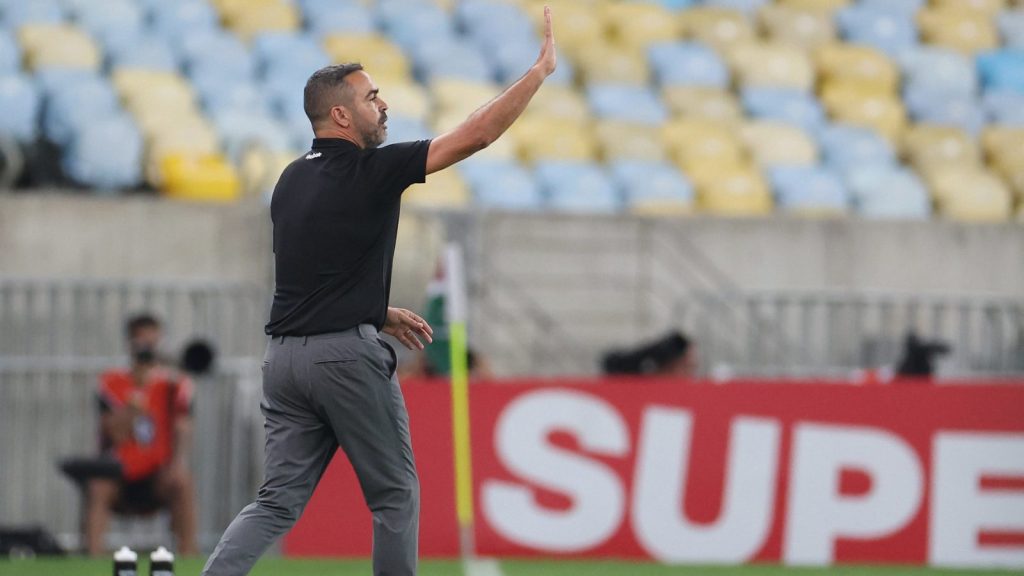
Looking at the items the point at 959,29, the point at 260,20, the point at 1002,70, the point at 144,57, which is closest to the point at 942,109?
the point at 1002,70

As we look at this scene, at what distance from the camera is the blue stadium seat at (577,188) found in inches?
629

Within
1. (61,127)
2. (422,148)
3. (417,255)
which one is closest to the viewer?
(422,148)

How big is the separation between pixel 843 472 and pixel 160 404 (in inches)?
184

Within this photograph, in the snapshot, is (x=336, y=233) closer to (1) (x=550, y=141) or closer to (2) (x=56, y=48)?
(1) (x=550, y=141)

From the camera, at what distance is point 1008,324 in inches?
543

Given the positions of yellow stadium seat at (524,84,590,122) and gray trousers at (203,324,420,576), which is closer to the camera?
gray trousers at (203,324,420,576)

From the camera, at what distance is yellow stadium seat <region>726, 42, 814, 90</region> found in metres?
18.9

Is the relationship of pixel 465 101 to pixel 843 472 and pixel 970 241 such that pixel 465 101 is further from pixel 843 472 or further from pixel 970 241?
pixel 843 472

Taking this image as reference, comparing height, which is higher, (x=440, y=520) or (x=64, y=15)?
(x=64, y=15)

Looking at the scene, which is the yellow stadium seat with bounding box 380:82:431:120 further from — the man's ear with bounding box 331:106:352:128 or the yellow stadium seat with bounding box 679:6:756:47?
the man's ear with bounding box 331:106:352:128

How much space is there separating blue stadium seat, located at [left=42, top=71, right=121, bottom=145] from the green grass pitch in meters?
4.95

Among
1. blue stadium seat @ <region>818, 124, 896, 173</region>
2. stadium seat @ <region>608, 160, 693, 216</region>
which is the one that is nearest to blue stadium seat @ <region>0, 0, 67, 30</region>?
stadium seat @ <region>608, 160, 693, 216</region>

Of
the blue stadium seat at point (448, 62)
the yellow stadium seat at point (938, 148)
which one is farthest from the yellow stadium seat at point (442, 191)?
the yellow stadium seat at point (938, 148)

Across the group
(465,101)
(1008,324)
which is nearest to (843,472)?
(1008,324)
